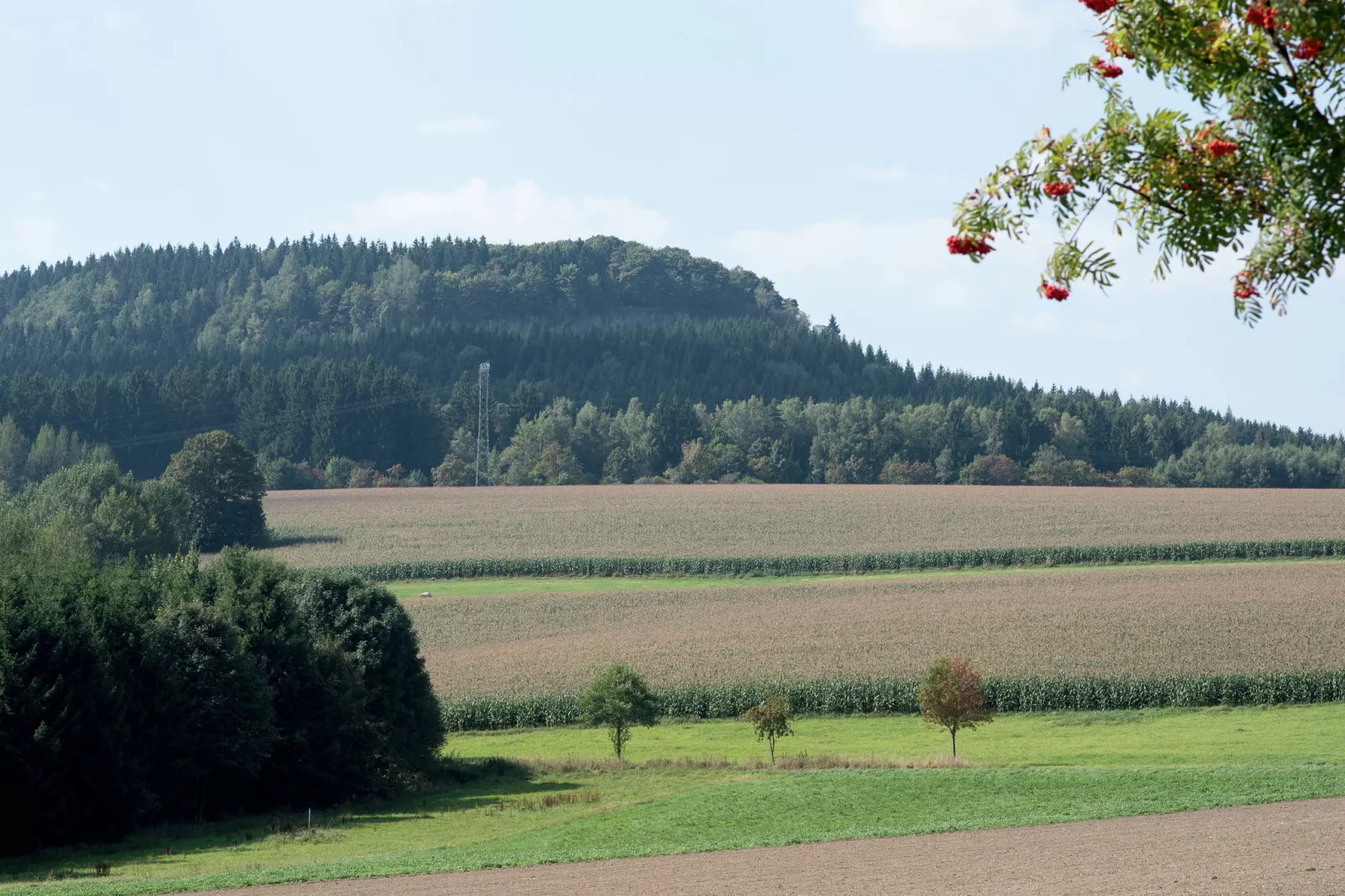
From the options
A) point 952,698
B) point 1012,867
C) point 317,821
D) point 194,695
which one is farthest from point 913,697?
point 1012,867

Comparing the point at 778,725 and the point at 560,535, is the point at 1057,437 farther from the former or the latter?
the point at 778,725

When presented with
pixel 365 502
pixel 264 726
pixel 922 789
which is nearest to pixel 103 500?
pixel 365 502

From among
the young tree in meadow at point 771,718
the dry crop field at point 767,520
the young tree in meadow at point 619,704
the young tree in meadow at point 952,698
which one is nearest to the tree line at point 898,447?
the dry crop field at point 767,520

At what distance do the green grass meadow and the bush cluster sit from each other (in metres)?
1.86

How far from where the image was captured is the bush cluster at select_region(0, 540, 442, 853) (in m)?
34.8

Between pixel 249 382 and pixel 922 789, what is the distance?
141655 mm

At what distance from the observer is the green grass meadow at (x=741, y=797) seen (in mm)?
27625

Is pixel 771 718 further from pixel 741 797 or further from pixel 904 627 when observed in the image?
pixel 904 627

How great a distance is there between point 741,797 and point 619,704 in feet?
44.7

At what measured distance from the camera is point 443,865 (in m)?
25.1

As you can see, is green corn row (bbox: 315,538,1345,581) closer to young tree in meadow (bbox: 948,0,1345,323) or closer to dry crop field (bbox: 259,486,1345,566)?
dry crop field (bbox: 259,486,1345,566)

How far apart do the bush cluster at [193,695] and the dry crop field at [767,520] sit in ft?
145

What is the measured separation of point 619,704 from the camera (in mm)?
47125

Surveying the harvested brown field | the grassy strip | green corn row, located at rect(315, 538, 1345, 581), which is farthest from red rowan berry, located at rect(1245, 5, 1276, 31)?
green corn row, located at rect(315, 538, 1345, 581)
